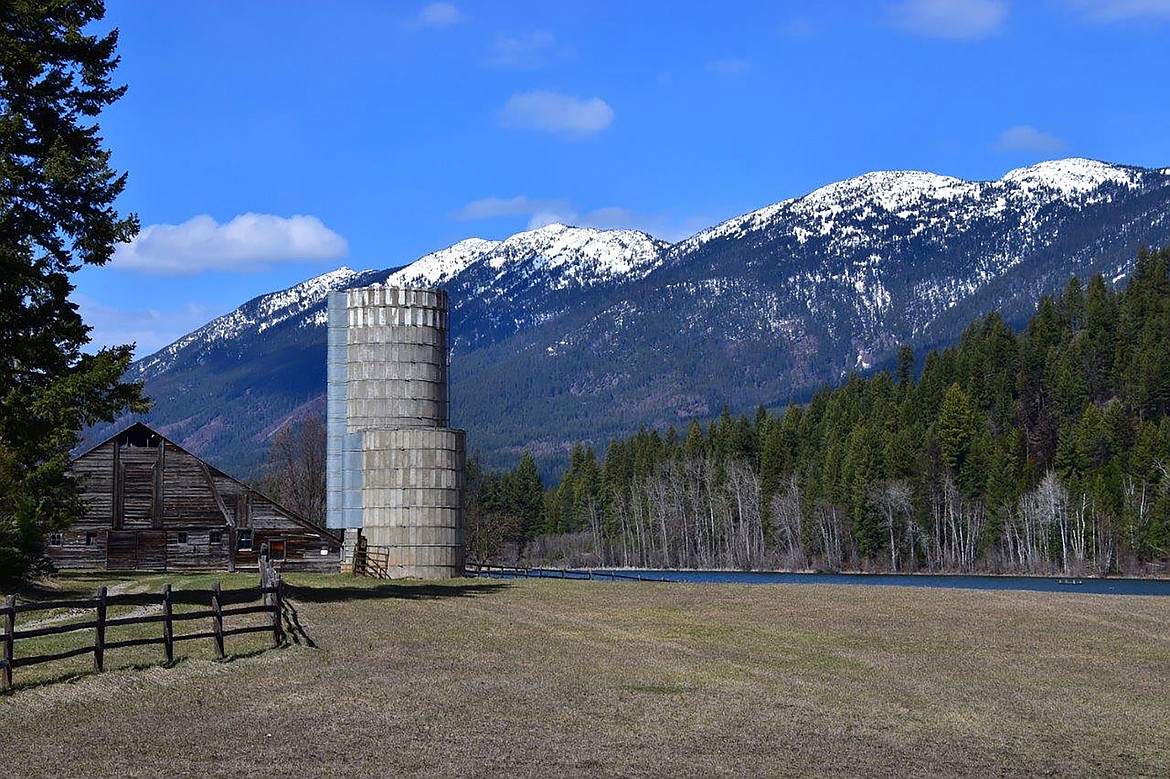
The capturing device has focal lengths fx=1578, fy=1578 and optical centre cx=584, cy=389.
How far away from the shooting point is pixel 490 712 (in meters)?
25.1

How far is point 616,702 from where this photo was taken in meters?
26.6

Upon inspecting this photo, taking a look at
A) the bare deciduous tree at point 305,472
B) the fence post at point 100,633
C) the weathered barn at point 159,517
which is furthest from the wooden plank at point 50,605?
the bare deciduous tree at point 305,472

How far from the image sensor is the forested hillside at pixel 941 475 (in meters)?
136

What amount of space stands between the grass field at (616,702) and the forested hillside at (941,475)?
9511cm

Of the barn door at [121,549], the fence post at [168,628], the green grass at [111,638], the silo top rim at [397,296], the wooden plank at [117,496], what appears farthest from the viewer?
the barn door at [121,549]

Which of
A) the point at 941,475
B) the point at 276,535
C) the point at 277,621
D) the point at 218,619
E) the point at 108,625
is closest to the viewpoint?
the point at 218,619

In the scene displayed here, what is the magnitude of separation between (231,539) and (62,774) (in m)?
56.1

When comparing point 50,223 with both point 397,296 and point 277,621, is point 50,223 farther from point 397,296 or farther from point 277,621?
point 397,296

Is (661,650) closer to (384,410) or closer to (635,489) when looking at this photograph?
(384,410)

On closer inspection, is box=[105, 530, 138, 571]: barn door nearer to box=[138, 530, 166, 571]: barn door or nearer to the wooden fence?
box=[138, 530, 166, 571]: barn door

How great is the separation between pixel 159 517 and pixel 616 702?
52722 mm

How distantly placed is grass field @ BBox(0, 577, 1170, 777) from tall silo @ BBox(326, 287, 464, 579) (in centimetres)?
2268

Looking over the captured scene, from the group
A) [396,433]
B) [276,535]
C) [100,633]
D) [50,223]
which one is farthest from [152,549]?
[100,633]

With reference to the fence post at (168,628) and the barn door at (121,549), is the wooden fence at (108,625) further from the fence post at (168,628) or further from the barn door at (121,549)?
the barn door at (121,549)
